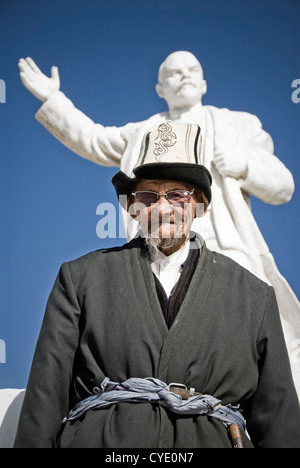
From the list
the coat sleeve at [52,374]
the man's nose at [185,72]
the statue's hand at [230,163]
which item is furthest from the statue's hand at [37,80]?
the coat sleeve at [52,374]

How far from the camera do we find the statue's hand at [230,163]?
478cm

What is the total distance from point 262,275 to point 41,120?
2315 millimetres

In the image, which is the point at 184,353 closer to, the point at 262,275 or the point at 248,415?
the point at 248,415

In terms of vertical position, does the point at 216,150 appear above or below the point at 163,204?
above

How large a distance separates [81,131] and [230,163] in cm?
137

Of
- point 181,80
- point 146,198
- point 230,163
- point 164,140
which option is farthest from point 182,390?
point 181,80

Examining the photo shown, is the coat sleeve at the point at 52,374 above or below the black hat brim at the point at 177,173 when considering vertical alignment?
below

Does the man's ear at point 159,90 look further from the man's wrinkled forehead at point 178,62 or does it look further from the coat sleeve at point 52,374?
the coat sleeve at point 52,374

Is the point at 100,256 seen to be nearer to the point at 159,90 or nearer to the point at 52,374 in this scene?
the point at 52,374

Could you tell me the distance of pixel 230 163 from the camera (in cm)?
478

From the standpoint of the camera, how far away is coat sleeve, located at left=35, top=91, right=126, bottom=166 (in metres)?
5.32

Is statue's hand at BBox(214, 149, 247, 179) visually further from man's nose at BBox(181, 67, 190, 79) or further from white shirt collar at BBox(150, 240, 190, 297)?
white shirt collar at BBox(150, 240, 190, 297)

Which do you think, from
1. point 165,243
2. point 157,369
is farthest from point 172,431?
point 165,243

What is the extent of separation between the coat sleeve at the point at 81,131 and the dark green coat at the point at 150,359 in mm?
3196
